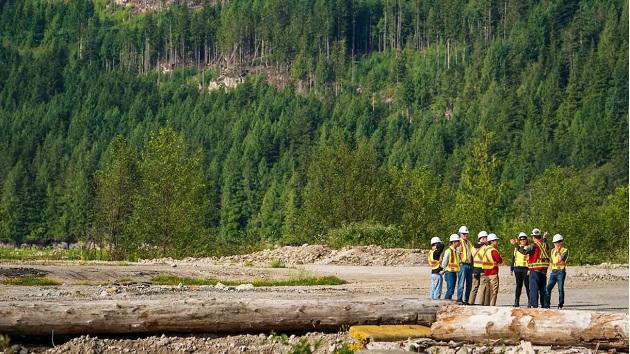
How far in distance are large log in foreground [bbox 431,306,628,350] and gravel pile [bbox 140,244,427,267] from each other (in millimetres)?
34130

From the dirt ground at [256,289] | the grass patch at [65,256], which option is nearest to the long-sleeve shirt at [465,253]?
the dirt ground at [256,289]

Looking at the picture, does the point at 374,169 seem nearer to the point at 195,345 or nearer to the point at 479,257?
the point at 479,257

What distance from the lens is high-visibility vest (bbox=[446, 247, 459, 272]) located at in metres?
26.2

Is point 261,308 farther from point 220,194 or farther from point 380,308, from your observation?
point 220,194

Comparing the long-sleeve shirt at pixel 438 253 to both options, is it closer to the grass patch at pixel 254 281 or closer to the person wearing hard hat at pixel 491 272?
the person wearing hard hat at pixel 491 272

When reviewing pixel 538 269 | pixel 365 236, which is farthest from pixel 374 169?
pixel 538 269

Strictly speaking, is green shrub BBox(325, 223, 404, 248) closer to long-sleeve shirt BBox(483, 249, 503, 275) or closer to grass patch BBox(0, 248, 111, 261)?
grass patch BBox(0, 248, 111, 261)

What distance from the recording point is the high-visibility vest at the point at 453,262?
26.2 m

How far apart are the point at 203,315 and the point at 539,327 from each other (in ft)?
20.6

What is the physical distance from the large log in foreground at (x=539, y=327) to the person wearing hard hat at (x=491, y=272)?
4.96 meters

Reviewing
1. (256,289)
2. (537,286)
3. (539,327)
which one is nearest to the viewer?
(539,327)

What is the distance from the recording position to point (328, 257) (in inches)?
2336

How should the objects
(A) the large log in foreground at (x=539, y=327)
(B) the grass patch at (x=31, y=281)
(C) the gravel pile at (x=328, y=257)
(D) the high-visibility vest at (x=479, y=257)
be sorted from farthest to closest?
(C) the gravel pile at (x=328, y=257)
(B) the grass patch at (x=31, y=281)
(D) the high-visibility vest at (x=479, y=257)
(A) the large log in foreground at (x=539, y=327)

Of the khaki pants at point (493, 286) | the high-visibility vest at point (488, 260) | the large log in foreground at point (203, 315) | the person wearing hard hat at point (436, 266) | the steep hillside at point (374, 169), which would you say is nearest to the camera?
the large log in foreground at point (203, 315)
